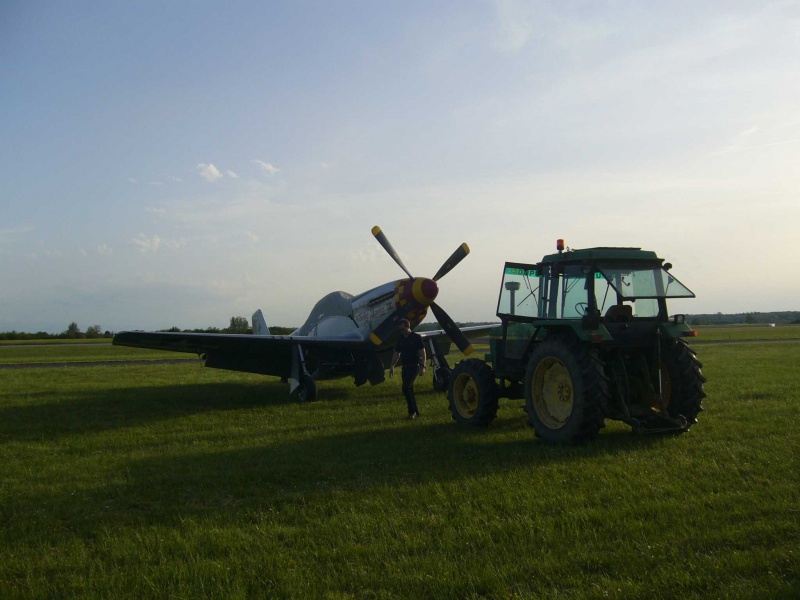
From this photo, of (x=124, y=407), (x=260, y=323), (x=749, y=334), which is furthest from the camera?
(x=749, y=334)

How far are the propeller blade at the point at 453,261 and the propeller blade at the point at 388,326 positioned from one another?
102cm

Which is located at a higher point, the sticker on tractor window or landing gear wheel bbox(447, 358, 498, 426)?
the sticker on tractor window

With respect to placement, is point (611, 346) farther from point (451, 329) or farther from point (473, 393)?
point (451, 329)

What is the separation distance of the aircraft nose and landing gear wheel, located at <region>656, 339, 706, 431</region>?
248 inches

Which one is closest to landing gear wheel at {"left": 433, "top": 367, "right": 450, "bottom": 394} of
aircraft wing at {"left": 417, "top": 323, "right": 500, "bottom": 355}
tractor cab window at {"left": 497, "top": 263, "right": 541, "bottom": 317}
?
aircraft wing at {"left": 417, "top": 323, "right": 500, "bottom": 355}

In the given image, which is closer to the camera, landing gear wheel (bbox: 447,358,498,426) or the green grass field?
the green grass field

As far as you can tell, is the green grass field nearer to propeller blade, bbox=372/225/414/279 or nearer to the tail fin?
propeller blade, bbox=372/225/414/279

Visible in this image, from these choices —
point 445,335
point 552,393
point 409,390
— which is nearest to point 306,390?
point 409,390

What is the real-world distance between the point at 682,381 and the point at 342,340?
869 cm

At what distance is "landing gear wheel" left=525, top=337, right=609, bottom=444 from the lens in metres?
7.54

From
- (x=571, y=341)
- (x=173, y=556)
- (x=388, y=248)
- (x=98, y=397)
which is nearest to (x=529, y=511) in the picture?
(x=173, y=556)

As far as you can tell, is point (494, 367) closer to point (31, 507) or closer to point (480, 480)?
point (480, 480)

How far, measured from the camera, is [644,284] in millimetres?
8594

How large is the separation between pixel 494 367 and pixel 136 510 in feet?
18.7
